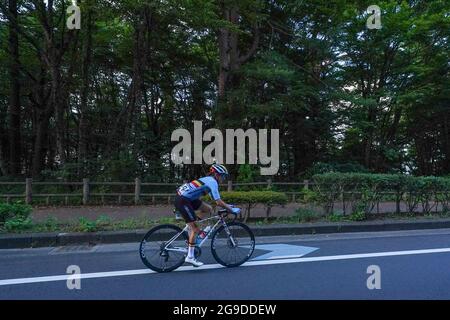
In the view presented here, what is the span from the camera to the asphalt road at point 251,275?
5.62 metres

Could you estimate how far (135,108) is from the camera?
19.7 meters

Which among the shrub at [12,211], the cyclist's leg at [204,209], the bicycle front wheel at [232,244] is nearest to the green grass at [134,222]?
the shrub at [12,211]

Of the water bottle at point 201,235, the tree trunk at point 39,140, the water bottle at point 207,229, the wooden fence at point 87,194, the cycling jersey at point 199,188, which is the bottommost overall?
the water bottle at point 201,235

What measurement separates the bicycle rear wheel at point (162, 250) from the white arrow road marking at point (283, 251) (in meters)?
1.54

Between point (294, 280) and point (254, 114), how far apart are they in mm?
12874

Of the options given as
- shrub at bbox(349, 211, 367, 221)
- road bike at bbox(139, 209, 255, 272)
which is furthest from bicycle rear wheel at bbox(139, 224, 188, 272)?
shrub at bbox(349, 211, 367, 221)

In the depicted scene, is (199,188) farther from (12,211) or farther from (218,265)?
(12,211)

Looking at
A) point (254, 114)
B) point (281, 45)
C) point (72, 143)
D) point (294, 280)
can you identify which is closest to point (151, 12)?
point (254, 114)

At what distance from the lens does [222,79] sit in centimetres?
2022

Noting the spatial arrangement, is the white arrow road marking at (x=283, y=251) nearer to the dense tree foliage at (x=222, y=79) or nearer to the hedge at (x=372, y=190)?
the hedge at (x=372, y=190)

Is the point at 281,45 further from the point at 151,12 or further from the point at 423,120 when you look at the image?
the point at 423,120

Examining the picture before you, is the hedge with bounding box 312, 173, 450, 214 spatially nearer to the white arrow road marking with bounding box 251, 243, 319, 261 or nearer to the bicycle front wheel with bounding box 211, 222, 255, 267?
the white arrow road marking with bounding box 251, 243, 319, 261

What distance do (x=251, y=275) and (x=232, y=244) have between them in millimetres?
823

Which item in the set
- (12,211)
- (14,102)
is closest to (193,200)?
(12,211)
